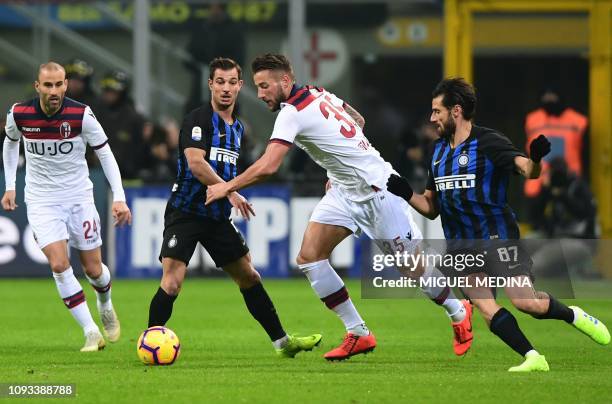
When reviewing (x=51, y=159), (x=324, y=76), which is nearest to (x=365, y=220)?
(x=51, y=159)

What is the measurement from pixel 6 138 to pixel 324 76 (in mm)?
11971

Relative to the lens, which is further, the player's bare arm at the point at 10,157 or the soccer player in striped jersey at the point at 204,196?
the player's bare arm at the point at 10,157

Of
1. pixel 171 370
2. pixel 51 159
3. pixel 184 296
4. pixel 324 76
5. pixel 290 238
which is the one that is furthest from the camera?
pixel 324 76

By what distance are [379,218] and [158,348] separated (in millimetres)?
1801

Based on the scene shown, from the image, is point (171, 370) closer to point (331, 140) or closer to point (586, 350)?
point (331, 140)

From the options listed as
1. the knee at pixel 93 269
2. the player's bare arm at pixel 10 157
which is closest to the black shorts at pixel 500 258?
the knee at pixel 93 269

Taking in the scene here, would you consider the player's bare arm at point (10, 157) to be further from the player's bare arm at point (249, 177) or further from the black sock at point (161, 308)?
the player's bare arm at point (249, 177)

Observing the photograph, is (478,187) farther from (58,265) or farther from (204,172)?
(58,265)

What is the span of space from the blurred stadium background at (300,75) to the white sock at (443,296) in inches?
289

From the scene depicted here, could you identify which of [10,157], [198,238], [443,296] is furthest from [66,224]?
[443,296]

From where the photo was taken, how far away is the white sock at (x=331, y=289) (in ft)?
34.9

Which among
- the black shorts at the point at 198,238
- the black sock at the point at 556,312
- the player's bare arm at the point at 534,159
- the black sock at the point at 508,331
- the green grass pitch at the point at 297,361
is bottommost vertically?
the green grass pitch at the point at 297,361

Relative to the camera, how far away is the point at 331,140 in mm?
10391

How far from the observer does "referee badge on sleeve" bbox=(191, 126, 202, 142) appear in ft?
33.7
